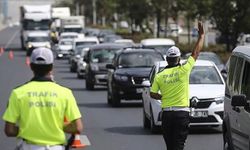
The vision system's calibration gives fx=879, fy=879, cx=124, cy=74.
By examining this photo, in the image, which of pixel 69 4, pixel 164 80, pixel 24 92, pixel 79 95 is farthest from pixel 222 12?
pixel 69 4

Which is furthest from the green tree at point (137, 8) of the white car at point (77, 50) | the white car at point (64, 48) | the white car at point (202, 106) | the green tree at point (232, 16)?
the white car at point (202, 106)

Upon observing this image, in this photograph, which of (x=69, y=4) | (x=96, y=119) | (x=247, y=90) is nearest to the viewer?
(x=247, y=90)

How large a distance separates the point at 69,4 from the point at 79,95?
151 meters

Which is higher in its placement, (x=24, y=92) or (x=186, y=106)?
(x=24, y=92)

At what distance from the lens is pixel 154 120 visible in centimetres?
1695

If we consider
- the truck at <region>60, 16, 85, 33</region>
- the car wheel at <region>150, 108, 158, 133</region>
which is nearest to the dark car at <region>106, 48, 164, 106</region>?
the car wheel at <region>150, 108, 158, 133</region>

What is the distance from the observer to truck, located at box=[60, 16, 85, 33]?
8694 cm

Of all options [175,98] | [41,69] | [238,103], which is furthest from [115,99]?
[41,69]

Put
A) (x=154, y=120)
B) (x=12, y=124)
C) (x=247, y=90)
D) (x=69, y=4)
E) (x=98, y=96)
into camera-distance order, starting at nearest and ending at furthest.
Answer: (x=12, y=124) < (x=247, y=90) < (x=154, y=120) < (x=98, y=96) < (x=69, y=4)

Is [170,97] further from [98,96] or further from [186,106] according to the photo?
[98,96]

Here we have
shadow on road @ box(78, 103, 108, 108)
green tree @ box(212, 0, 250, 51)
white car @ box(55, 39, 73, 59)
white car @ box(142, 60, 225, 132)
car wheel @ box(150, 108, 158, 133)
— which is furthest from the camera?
white car @ box(55, 39, 73, 59)

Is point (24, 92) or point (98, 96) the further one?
point (98, 96)

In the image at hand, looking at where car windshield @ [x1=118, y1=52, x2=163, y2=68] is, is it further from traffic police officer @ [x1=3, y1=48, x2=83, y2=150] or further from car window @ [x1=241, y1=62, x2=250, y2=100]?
traffic police officer @ [x1=3, y1=48, x2=83, y2=150]

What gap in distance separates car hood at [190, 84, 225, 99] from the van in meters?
4.59
